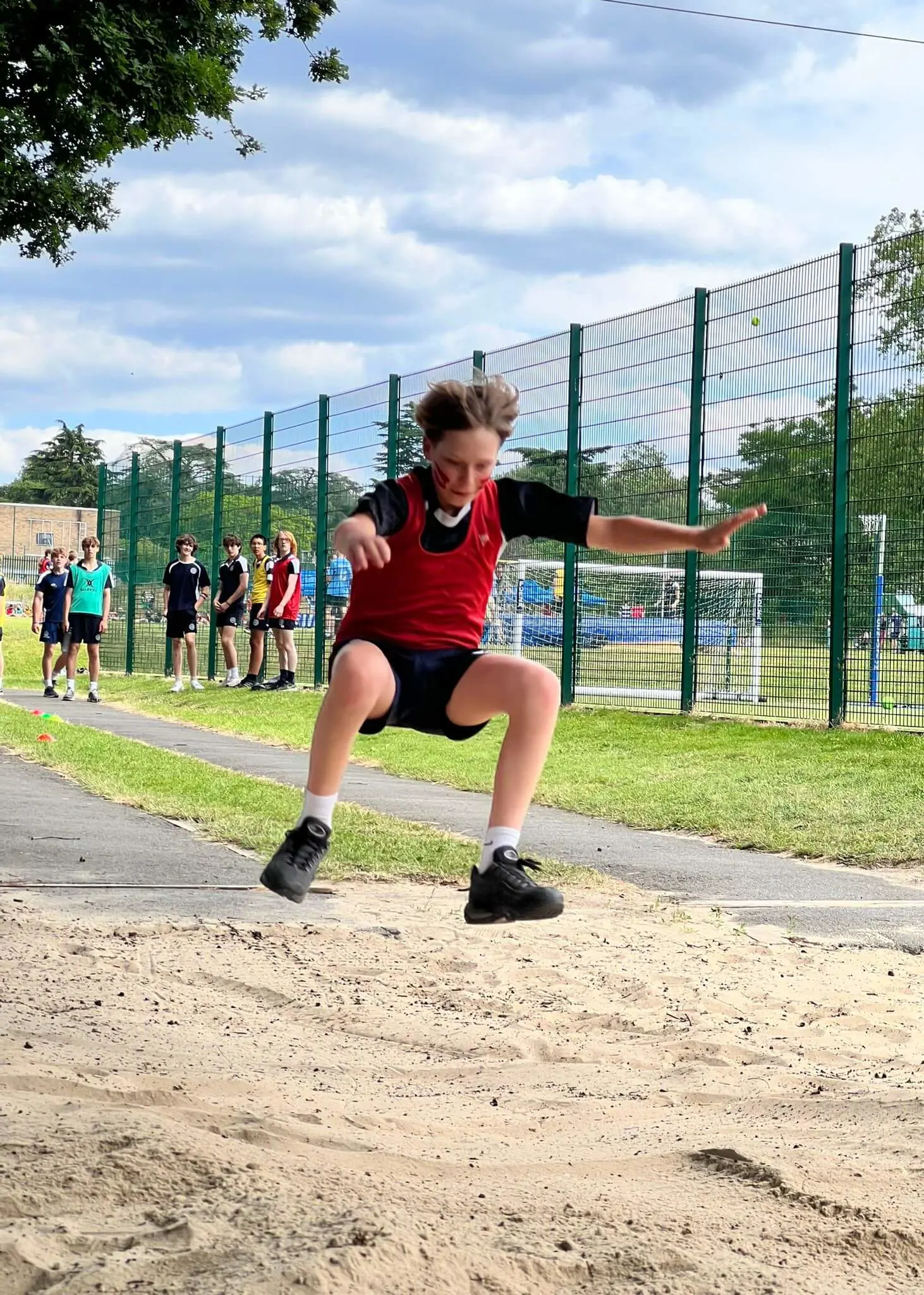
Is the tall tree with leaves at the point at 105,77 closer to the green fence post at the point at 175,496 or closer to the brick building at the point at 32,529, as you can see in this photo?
the green fence post at the point at 175,496

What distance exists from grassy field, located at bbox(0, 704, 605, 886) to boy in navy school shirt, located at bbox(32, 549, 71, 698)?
706cm

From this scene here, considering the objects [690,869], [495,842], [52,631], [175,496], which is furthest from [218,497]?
[495,842]

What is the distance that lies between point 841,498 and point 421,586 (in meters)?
10.7

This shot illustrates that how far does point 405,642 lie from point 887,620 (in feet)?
34.3

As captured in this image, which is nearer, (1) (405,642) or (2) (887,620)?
(1) (405,642)

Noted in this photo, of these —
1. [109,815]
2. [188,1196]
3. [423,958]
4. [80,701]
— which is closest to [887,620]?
[109,815]

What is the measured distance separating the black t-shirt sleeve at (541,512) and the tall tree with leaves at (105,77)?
6076 millimetres

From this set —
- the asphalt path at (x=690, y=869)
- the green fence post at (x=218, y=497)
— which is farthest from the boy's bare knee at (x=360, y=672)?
the green fence post at (x=218, y=497)

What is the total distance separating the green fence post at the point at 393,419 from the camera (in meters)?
21.0

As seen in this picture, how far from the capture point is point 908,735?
1338cm

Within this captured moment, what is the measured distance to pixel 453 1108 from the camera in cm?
490

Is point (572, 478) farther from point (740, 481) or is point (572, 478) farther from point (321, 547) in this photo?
point (321, 547)

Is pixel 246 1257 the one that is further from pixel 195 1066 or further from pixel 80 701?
pixel 80 701

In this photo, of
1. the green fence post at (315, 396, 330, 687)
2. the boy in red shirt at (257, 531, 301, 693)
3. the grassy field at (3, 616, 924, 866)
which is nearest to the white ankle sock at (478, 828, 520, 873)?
the grassy field at (3, 616, 924, 866)
